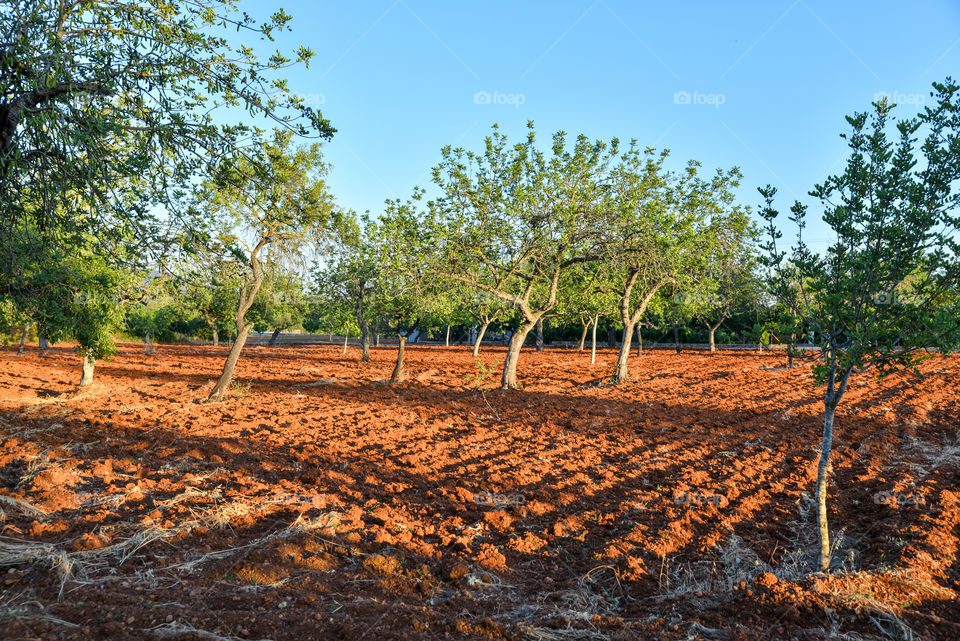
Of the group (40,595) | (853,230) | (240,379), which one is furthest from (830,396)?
(240,379)

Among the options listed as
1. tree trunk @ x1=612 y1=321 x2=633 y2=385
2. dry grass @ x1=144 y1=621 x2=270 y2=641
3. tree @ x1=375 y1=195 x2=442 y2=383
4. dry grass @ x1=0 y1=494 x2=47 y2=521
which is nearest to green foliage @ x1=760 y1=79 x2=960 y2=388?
dry grass @ x1=144 y1=621 x2=270 y2=641

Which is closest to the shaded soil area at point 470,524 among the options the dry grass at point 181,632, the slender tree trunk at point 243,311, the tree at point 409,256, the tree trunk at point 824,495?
the dry grass at point 181,632

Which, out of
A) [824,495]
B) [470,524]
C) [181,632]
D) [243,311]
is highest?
[243,311]

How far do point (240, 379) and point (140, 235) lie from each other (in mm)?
15345

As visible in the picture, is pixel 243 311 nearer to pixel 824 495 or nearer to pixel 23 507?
pixel 23 507

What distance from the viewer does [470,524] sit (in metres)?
5.98

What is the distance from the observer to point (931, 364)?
67.1 feet

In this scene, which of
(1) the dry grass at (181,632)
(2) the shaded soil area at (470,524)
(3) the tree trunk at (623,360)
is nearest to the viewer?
(1) the dry grass at (181,632)

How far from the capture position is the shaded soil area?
3.68 metres

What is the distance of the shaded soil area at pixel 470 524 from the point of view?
12.1 feet

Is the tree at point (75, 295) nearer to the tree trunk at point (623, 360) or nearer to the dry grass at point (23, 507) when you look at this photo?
the dry grass at point (23, 507)

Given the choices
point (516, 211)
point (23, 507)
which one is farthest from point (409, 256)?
point (23, 507)

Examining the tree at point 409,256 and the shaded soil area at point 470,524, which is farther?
the tree at point 409,256

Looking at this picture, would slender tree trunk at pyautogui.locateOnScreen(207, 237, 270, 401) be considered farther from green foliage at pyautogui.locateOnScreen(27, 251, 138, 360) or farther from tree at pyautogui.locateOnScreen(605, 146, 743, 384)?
tree at pyautogui.locateOnScreen(605, 146, 743, 384)
